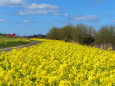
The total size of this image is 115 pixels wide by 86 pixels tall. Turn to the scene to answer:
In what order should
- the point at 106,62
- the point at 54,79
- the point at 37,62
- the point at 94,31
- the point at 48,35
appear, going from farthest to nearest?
the point at 48,35, the point at 94,31, the point at 106,62, the point at 37,62, the point at 54,79

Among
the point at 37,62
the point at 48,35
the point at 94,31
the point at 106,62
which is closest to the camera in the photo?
the point at 37,62

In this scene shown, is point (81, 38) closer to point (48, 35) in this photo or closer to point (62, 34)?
point (62, 34)

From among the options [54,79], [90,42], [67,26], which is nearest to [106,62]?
[54,79]

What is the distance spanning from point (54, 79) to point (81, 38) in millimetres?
40341

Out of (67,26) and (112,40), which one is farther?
(67,26)

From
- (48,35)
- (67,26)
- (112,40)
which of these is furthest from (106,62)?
(48,35)

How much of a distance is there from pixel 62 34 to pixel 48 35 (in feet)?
38.3

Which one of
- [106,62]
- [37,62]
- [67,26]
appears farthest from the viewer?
[67,26]

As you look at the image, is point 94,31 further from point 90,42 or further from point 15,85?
point 15,85

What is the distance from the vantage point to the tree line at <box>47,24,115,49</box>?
3641cm

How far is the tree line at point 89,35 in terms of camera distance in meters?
36.4

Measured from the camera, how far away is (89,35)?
44188mm

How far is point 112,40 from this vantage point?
35.8 metres

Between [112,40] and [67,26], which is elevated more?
[67,26]
